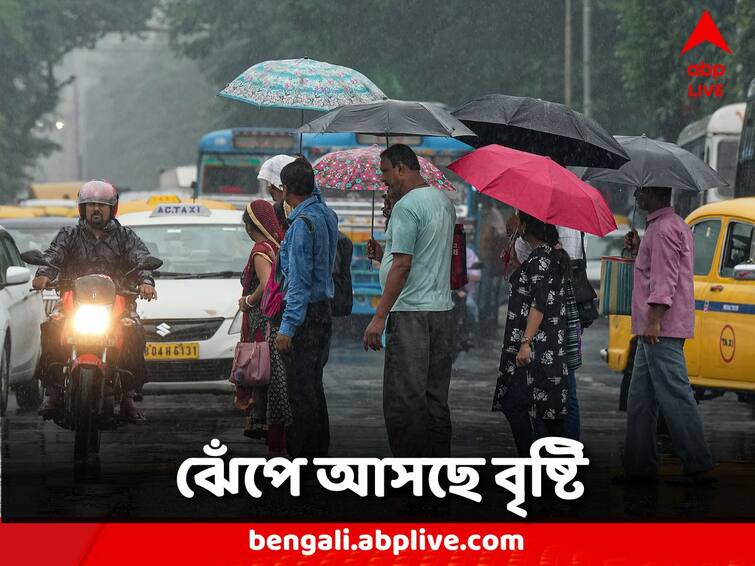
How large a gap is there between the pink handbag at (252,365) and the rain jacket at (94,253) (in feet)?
2.30

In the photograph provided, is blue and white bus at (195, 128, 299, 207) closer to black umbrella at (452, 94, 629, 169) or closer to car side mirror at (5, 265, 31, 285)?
car side mirror at (5, 265, 31, 285)

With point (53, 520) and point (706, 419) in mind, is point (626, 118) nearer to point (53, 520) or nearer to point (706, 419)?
point (706, 419)

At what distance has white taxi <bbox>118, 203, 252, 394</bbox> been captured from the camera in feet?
37.9

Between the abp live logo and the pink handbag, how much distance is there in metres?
19.0

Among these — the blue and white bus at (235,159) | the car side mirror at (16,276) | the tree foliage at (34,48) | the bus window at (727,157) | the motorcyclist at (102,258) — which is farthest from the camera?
the tree foliage at (34,48)

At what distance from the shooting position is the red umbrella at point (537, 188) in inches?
318

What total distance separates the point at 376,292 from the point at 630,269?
1073 centimetres

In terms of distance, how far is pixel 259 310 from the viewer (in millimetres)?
9461

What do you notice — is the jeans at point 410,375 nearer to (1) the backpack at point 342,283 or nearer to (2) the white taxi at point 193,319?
(1) the backpack at point 342,283

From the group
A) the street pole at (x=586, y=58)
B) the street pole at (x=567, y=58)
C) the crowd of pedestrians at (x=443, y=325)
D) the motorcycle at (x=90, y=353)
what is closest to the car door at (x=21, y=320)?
the motorcycle at (x=90, y=353)

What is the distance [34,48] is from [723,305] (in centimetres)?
3226

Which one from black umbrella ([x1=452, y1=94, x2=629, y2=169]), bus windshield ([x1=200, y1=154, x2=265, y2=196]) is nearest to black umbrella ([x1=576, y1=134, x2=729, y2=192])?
black umbrella ([x1=452, y1=94, x2=629, y2=169])

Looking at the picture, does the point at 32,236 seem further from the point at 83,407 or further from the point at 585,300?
the point at 585,300
